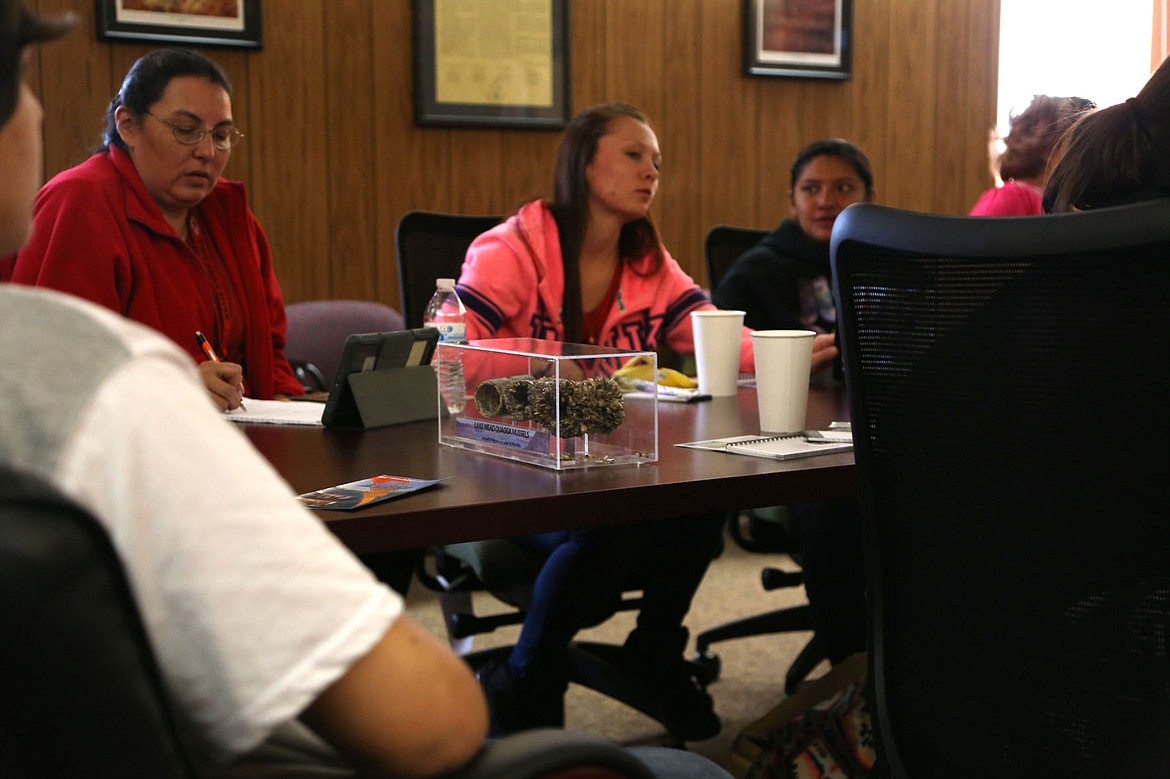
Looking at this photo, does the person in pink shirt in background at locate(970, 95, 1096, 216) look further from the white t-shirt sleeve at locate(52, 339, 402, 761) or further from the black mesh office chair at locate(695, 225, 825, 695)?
the white t-shirt sleeve at locate(52, 339, 402, 761)

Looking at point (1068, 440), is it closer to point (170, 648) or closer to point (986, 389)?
point (986, 389)

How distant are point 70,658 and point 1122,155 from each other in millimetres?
1042

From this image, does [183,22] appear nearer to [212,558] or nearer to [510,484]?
[510,484]

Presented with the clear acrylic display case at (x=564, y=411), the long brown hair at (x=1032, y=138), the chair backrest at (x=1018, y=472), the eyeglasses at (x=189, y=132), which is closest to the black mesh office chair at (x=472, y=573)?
the clear acrylic display case at (x=564, y=411)

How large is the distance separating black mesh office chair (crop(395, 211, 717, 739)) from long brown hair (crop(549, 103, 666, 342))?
301 mm

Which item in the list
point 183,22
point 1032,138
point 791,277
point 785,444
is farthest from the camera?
point 183,22

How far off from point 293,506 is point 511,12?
12.5 ft

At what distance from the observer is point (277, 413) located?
1.96 m

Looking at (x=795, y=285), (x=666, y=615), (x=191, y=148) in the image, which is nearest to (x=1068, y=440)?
(x=666, y=615)

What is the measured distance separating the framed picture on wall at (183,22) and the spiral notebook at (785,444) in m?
2.76

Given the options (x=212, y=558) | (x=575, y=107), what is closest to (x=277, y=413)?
(x=212, y=558)

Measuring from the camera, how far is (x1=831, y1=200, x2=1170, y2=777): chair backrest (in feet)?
A: 3.22

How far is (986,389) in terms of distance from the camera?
1.06 meters

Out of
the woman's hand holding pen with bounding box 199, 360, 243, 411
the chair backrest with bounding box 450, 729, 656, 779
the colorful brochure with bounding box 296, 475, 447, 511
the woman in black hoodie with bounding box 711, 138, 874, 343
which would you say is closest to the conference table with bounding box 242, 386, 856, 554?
the colorful brochure with bounding box 296, 475, 447, 511
